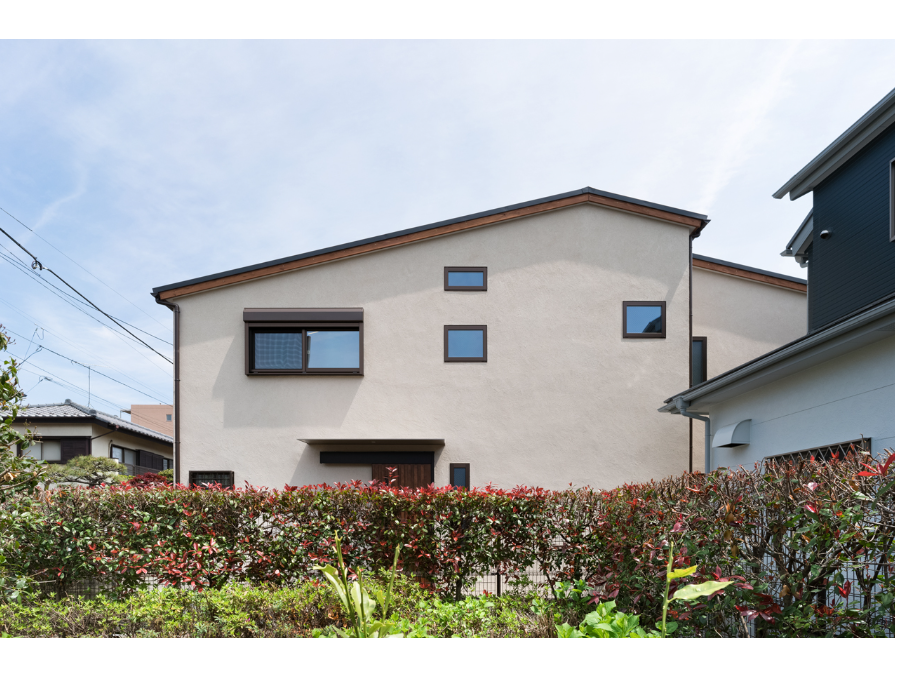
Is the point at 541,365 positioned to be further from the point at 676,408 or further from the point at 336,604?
the point at 336,604

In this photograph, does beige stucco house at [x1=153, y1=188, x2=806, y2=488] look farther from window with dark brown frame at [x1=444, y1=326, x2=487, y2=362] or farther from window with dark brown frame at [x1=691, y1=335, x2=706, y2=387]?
window with dark brown frame at [x1=691, y1=335, x2=706, y2=387]

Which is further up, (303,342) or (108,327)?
(108,327)

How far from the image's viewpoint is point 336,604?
498 centimetres

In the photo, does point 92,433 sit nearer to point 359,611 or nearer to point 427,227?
point 427,227

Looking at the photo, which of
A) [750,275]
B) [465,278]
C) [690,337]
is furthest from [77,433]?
[750,275]

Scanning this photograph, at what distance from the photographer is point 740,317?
12227 mm

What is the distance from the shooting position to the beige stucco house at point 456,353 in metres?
11.1

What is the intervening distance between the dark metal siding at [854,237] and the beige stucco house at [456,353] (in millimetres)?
2533

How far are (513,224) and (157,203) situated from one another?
20.1 feet

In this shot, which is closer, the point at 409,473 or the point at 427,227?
the point at 409,473

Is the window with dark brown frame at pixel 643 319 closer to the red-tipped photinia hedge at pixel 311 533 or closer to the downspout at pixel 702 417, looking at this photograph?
the downspout at pixel 702 417

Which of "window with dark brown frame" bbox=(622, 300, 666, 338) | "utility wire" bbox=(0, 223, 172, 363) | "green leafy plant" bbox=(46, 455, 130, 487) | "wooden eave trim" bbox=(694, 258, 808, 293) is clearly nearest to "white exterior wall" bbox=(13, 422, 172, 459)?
"green leafy plant" bbox=(46, 455, 130, 487)

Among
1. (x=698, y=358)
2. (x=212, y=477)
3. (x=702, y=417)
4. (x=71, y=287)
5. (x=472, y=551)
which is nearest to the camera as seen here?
(x=472, y=551)

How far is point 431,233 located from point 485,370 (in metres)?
2.74
